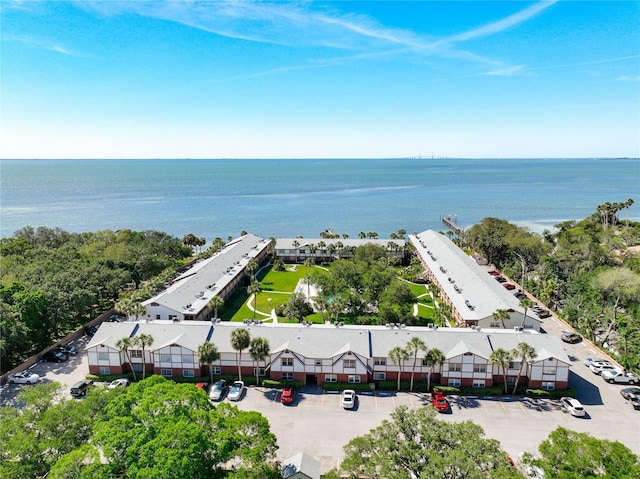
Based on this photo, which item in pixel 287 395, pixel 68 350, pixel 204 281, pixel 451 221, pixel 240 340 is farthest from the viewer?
pixel 451 221

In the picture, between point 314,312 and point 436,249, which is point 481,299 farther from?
point 436,249

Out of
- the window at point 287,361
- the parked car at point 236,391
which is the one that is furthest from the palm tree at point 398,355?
the parked car at point 236,391

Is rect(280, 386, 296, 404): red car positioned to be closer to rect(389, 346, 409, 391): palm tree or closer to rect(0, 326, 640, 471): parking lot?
rect(0, 326, 640, 471): parking lot

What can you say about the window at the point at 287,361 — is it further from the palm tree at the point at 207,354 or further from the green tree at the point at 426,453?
the green tree at the point at 426,453

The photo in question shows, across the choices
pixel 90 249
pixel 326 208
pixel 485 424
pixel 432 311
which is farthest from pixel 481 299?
pixel 326 208

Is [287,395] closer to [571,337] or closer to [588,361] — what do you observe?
[588,361]

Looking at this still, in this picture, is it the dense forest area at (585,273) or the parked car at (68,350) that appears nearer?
the parked car at (68,350)

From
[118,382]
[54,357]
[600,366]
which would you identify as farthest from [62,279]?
[600,366]
